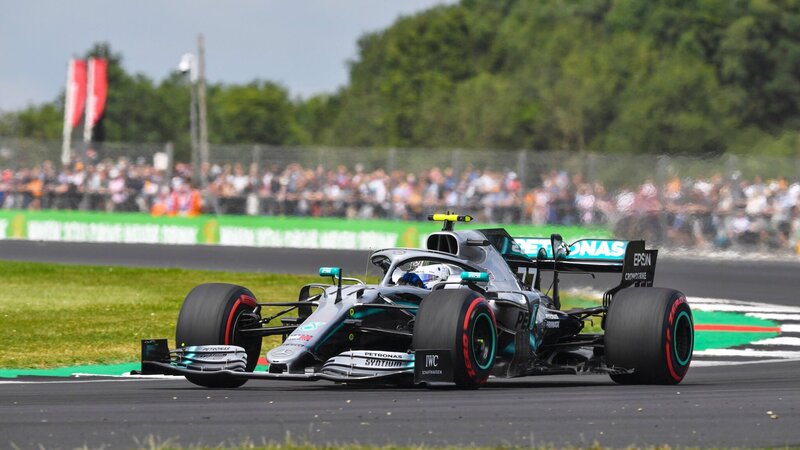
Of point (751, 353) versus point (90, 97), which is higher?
point (90, 97)

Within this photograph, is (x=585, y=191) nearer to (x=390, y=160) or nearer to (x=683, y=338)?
(x=390, y=160)

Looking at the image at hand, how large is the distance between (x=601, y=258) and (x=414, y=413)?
452 cm

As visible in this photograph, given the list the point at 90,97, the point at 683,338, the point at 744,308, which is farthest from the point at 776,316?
the point at 90,97

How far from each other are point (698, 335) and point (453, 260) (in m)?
6.99

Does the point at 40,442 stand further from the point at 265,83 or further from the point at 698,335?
the point at 265,83

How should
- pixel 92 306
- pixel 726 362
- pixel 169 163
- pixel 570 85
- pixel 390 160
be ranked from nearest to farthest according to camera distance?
pixel 726 362 < pixel 92 306 < pixel 390 160 < pixel 169 163 < pixel 570 85

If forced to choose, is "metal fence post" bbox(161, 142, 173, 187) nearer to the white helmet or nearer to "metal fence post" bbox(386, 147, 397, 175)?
"metal fence post" bbox(386, 147, 397, 175)

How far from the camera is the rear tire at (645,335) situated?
38.2ft

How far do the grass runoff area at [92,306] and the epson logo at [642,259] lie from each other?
5.00 meters

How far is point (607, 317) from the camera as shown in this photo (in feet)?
38.7

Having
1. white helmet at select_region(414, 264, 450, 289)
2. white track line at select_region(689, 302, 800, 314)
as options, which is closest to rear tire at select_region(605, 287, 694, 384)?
white helmet at select_region(414, 264, 450, 289)

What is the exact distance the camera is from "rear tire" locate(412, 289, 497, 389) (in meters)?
10.6

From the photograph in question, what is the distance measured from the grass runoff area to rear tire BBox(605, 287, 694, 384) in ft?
17.1

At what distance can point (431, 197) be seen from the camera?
32625mm
